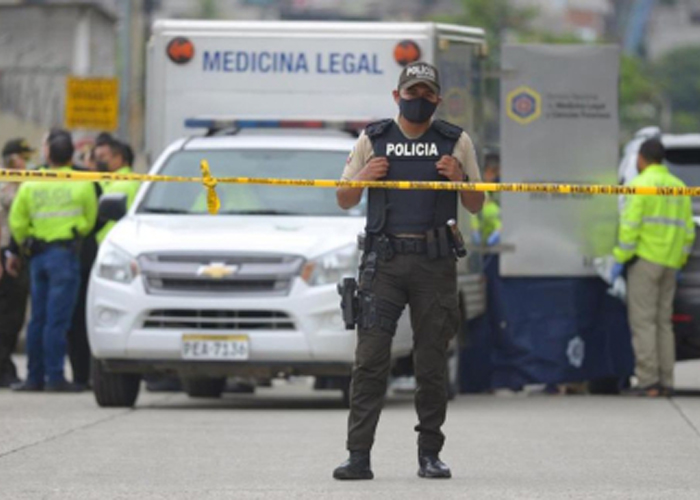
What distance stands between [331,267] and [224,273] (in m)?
0.69

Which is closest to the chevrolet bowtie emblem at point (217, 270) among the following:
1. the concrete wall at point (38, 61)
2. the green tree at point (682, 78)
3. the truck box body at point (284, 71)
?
the truck box body at point (284, 71)

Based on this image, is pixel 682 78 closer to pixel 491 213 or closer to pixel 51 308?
pixel 491 213

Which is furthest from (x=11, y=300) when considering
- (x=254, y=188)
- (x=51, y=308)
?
(x=254, y=188)

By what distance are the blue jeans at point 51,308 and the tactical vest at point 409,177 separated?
6.89 metres

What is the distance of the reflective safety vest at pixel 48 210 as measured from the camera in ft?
57.7

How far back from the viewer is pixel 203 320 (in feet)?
50.1

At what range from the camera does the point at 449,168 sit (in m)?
11.1

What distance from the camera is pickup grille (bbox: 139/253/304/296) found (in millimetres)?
15234

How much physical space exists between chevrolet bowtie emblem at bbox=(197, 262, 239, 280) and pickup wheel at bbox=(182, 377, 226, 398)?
252 centimetres

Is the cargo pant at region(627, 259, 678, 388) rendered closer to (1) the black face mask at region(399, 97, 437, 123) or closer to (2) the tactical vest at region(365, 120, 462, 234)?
(2) the tactical vest at region(365, 120, 462, 234)

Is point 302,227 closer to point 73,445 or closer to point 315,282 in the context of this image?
point 315,282

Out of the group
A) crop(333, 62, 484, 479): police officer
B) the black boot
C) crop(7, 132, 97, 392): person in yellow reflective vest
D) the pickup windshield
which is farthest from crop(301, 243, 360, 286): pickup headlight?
the black boot

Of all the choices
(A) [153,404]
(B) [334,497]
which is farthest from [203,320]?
(B) [334,497]

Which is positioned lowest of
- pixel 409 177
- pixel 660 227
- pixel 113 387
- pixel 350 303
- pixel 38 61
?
pixel 113 387
